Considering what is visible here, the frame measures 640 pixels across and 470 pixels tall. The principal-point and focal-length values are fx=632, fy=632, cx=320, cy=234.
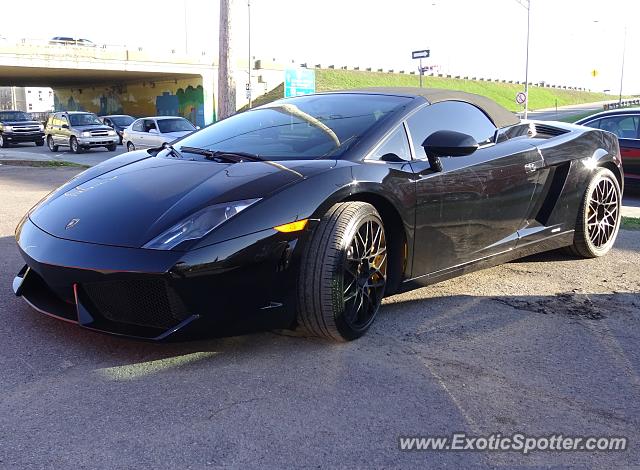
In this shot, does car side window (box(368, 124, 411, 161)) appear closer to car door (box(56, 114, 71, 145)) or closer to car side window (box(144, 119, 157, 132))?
car side window (box(144, 119, 157, 132))

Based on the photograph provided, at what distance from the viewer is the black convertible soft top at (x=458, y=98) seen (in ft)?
13.8

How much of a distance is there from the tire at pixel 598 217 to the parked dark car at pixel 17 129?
28.1 metres

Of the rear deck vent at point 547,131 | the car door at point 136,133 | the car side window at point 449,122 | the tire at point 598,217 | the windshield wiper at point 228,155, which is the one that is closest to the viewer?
the windshield wiper at point 228,155

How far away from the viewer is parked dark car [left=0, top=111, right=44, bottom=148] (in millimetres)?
28141

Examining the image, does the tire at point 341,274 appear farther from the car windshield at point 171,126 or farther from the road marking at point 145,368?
the car windshield at point 171,126

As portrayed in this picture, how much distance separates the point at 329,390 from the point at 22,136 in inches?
1155

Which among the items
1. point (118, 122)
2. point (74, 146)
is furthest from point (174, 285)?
point (118, 122)

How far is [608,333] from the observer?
11.8ft

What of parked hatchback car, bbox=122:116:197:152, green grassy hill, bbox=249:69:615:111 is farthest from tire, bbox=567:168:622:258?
green grassy hill, bbox=249:69:615:111

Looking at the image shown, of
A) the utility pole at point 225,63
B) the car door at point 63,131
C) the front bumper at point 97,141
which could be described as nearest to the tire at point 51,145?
the car door at point 63,131

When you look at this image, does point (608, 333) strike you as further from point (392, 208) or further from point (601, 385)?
point (392, 208)

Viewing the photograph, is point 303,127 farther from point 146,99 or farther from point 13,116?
point 146,99

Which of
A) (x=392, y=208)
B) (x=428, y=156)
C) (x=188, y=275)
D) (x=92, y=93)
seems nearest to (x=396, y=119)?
(x=428, y=156)

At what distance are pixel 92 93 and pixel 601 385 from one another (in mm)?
64484
